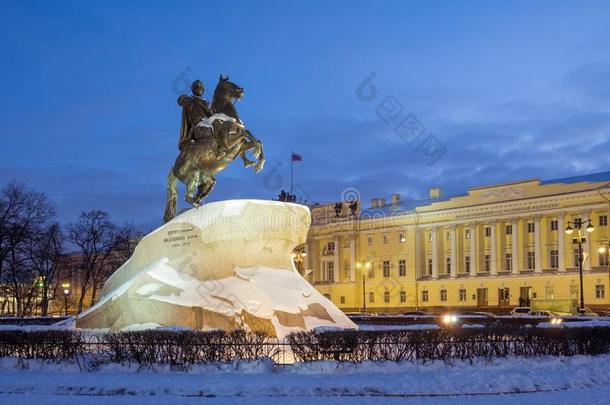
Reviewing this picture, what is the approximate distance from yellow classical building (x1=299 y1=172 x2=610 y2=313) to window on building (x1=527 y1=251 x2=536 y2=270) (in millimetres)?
98

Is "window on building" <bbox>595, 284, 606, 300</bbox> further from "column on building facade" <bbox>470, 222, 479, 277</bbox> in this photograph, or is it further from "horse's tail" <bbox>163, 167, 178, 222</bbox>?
"horse's tail" <bbox>163, 167, 178, 222</bbox>

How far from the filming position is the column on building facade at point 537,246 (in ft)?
243

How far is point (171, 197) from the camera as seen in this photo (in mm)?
22906

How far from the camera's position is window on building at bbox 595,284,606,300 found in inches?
2657

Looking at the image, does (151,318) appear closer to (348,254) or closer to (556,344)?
(556,344)

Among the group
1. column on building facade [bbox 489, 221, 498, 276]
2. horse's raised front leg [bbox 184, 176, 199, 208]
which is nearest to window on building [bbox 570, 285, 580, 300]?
column on building facade [bbox 489, 221, 498, 276]

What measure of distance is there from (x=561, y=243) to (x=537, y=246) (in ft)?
8.82

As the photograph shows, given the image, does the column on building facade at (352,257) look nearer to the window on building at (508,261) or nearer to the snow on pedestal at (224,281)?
the window on building at (508,261)

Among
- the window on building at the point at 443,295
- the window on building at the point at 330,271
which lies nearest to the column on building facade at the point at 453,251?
the window on building at the point at 443,295

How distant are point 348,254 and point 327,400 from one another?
80647mm

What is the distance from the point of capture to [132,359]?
15.4 m

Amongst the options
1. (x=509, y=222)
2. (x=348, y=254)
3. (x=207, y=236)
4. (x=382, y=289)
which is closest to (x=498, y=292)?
(x=509, y=222)

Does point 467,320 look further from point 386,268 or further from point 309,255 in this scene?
point 309,255

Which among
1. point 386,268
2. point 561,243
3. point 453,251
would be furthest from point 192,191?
point 386,268
